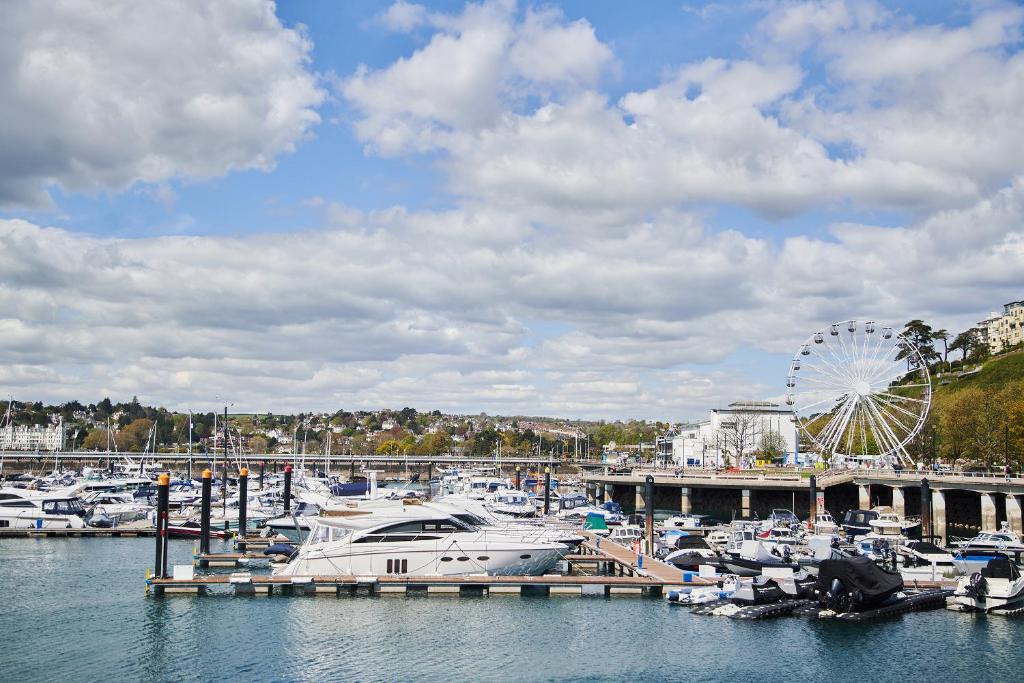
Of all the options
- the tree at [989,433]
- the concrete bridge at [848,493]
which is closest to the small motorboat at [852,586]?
the concrete bridge at [848,493]

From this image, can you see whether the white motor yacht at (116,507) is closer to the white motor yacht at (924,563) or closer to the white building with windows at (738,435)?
the white motor yacht at (924,563)

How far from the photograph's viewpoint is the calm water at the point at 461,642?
33.0 m

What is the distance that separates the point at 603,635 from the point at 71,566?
1380 inches

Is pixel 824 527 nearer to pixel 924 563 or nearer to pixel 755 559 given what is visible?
pixel 924 563

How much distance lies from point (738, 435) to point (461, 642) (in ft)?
424

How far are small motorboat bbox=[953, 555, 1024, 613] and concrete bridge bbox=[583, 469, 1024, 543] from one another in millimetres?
25542

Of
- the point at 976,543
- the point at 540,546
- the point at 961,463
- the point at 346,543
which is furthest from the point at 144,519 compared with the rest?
the point at 961,463

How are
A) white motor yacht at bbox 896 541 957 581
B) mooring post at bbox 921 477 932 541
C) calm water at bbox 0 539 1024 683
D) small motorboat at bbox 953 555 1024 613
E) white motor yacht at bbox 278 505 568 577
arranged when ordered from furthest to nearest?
1. mooring post at bbox 921 477 932 541
2. white motor yacht at bbox 896 541 957 581
3. white motor yacht at bbox 278 505 568 577
4. small motorboat at bbox 953 555 1024 613
5. calm water at bbox 0 539 1024 683

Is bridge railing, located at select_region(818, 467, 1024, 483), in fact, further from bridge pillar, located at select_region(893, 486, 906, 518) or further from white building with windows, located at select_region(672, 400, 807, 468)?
white building with windows, located at select_region(672, 400, 807, 468)

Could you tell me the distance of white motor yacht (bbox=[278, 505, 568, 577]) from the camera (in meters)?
45.6

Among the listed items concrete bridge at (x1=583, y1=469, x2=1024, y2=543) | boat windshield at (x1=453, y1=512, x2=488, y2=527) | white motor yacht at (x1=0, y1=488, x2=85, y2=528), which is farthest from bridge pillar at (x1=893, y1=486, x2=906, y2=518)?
white motor yacht at (x1=0, y1=488, x2=85, y2=528)

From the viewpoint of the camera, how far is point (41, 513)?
72.5 meters

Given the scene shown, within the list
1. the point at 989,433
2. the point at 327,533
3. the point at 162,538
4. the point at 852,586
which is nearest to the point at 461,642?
the point at 327,533

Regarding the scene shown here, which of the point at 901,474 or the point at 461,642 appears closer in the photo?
the point at 461,642
